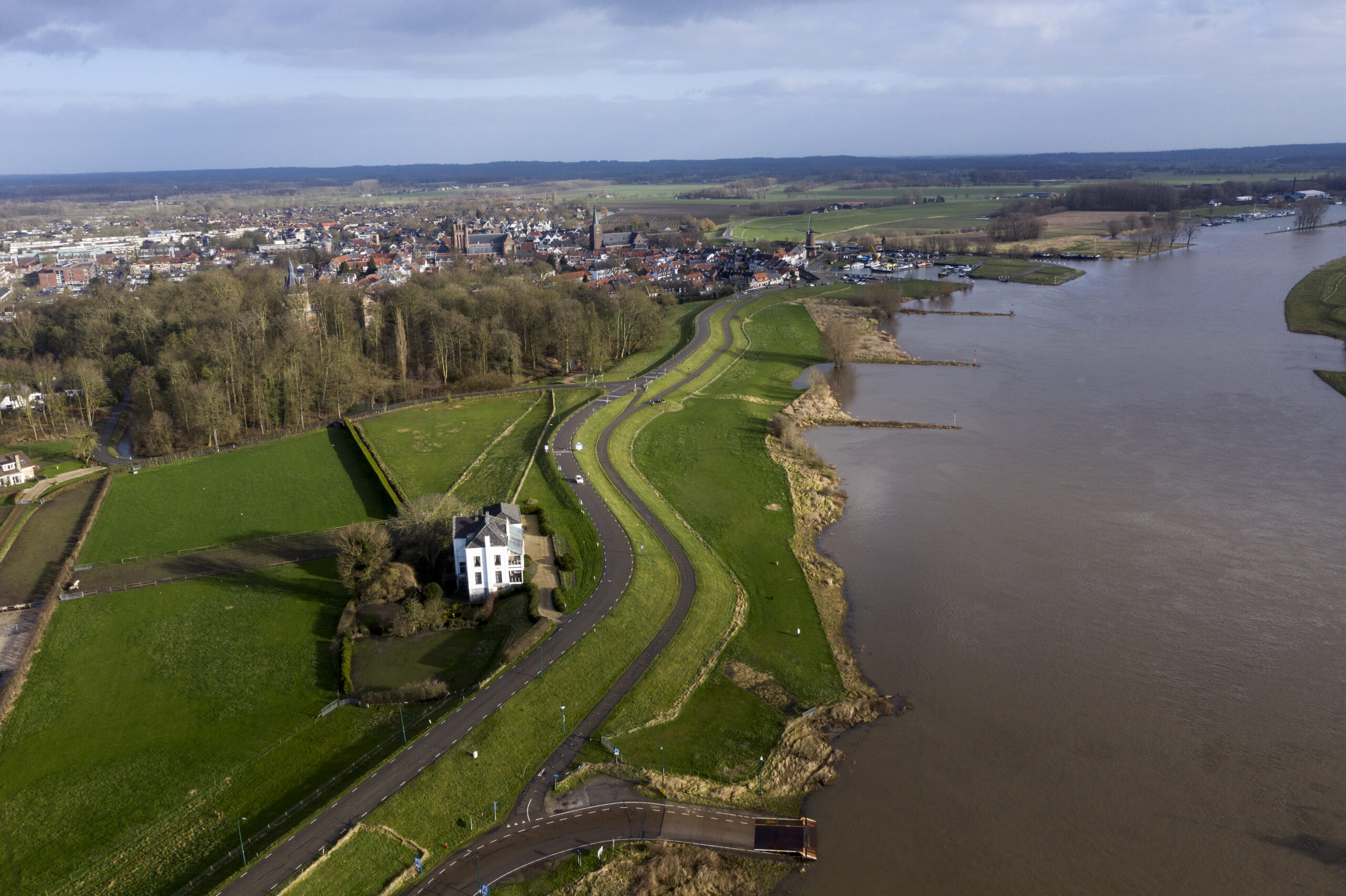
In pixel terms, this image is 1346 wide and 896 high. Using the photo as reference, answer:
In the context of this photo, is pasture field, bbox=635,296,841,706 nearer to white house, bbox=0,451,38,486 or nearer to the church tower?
white house, bbox=0,451,38,486

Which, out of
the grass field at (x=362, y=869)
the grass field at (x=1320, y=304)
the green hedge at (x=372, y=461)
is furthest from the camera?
the grass field at (x=1320, y=304)

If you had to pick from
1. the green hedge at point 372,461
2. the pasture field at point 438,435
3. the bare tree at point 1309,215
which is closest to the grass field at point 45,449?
the green hedge at point 372,461

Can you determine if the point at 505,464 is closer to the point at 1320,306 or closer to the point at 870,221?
the point at 1320,306

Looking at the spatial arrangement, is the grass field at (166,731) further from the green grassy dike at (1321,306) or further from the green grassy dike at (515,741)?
the green grassy dike at (1321,306)

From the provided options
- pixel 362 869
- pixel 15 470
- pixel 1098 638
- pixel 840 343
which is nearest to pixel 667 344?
pixel 840 343

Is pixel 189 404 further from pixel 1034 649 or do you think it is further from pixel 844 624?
Answer: pixel 1034 649

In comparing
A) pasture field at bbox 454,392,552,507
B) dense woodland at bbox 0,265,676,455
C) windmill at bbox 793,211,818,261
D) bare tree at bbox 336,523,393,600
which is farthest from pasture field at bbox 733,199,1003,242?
bare tree at bbox 336,523,393,600

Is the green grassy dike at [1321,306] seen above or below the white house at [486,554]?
above
